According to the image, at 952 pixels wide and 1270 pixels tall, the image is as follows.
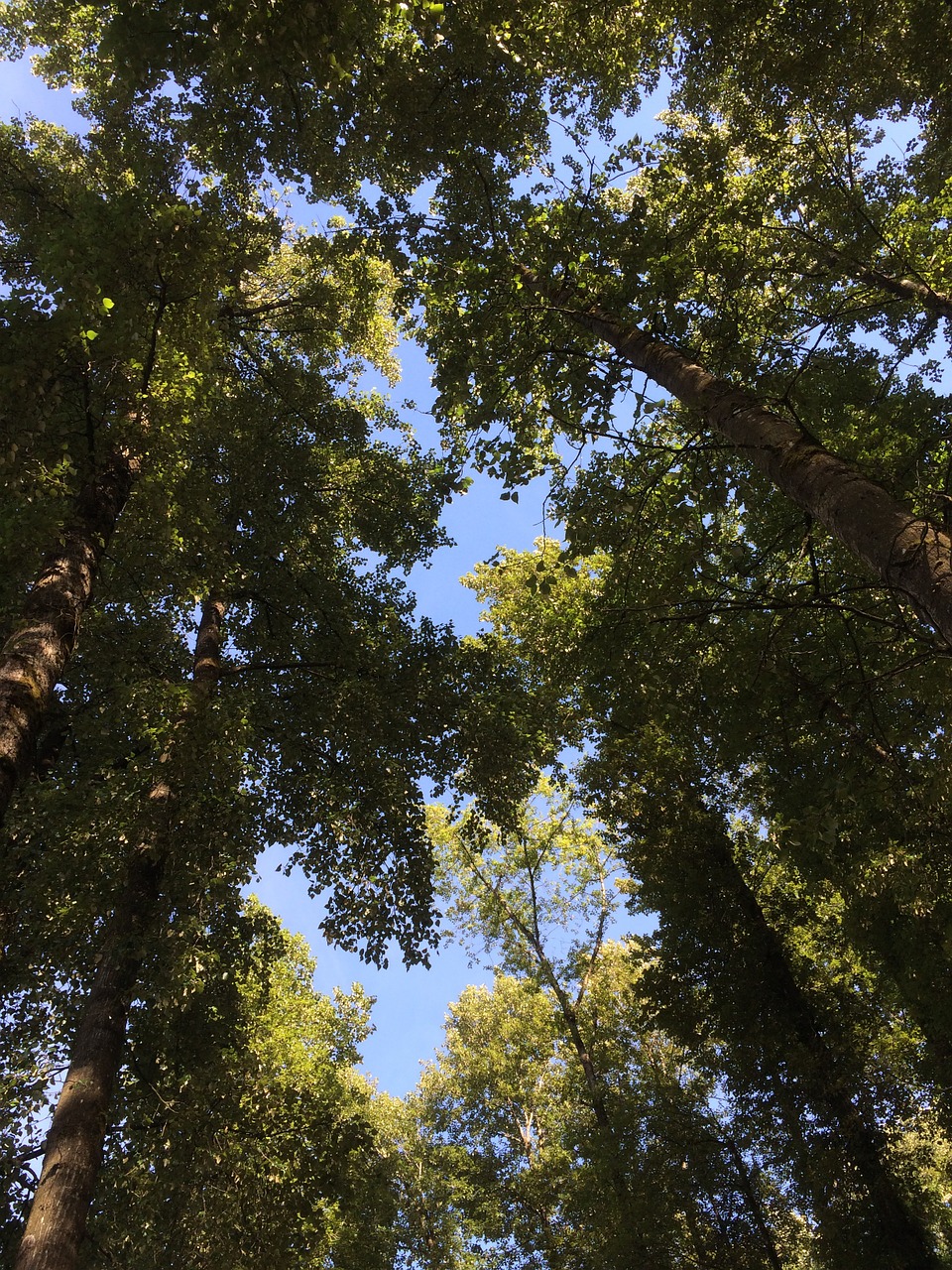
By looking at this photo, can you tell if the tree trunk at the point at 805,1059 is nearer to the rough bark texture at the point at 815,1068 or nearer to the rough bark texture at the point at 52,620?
the rough bark texture at the point at 815,1068

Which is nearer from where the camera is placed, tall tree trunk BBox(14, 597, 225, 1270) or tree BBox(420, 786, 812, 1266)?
tall tree trunk BBox(14, 597, 225, 1270)

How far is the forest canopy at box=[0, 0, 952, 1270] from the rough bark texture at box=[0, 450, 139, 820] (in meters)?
0.04

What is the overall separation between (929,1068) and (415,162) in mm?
12311

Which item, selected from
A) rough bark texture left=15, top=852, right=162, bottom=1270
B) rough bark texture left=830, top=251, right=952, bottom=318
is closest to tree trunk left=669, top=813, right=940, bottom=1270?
rough bark texture left=830, top=251, right=952, bottom=318

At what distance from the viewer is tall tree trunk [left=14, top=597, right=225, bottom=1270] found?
4984 millimetres

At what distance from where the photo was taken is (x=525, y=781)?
31.7 ft

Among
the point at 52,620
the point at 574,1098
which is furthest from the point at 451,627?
the point at 574,1098

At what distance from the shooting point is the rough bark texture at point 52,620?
15.1 feet

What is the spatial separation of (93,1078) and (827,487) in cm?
738

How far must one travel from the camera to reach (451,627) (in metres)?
10.6

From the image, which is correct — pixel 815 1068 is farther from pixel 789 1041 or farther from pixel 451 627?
pixel 451 627

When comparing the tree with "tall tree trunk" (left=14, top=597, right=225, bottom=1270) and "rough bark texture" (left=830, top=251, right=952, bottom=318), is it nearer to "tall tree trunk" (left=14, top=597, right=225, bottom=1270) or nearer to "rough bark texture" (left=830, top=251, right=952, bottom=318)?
"tall tree trunk" (left=14, top=597, right=225, bottom=1270)

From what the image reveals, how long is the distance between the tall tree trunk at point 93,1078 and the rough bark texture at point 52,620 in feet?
5.94

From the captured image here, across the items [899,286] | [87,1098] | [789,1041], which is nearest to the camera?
[87,1098]
